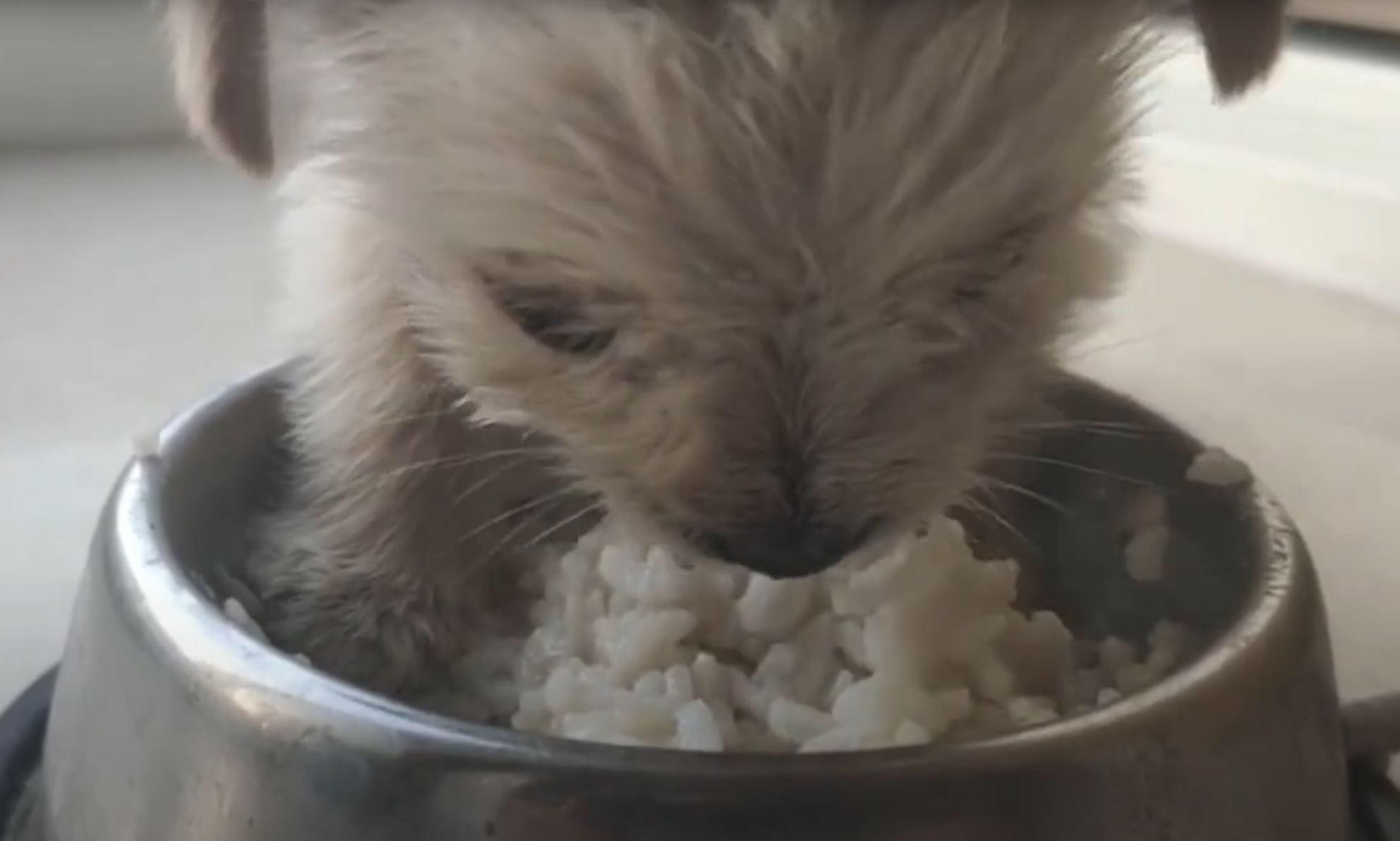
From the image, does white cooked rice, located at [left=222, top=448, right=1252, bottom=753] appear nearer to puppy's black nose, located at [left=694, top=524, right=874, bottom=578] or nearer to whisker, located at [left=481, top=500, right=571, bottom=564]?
whisker, located at [left=481, top=500, right=571, bottom=564]

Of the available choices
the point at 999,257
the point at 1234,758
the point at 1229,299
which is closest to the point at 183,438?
the point at 999,257

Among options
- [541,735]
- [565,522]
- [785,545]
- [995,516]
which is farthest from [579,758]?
[995,516]

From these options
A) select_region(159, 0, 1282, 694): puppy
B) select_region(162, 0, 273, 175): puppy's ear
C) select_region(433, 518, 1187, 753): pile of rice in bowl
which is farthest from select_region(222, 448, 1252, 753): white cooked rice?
select_region(162, 0, 273, 175): puppy's ear

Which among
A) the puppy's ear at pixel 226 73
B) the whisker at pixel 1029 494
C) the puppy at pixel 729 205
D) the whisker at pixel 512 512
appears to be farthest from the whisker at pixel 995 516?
the puppy's ear at pixel 226 73

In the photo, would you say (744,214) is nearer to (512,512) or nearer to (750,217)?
(750,217)

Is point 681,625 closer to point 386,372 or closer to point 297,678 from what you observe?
point 386,372

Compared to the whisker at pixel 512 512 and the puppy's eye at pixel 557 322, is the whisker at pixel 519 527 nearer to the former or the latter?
the whisker at pixel 512 512
